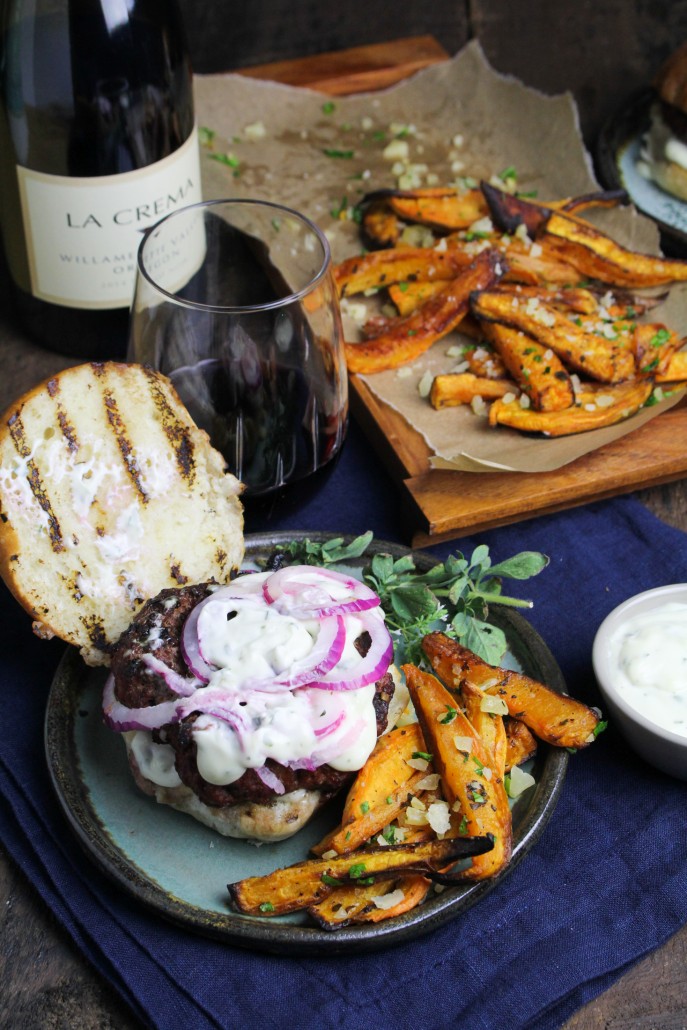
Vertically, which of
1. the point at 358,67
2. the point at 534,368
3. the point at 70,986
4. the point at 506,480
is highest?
the point at 358,67

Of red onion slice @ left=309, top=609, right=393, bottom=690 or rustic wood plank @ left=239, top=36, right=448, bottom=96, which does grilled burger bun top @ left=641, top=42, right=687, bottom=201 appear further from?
red onion slice @ left=309, top=609, right=393, bottom=690

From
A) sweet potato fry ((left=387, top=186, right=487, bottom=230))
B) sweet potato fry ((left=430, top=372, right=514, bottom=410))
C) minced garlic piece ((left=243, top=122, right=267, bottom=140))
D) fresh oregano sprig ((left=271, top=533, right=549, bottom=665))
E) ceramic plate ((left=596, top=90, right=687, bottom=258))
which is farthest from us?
minced garlic piece ((left=243, top=122, right=267, bottom=140))

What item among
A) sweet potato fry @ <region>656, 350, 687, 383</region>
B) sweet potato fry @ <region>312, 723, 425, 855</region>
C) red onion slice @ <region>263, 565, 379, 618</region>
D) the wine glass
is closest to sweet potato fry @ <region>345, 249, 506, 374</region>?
the wine glass

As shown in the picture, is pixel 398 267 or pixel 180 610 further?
pixel 398 267

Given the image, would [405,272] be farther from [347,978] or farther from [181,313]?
[347,978]

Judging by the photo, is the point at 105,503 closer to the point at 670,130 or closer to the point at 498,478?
the point at 498,478

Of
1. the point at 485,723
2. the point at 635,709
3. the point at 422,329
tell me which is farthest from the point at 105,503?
the point at 422,329
